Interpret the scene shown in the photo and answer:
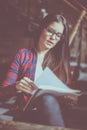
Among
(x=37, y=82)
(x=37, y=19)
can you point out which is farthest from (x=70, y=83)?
(x=37, y=19)

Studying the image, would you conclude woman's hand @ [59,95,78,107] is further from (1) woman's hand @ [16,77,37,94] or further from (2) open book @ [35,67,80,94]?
(1) woman's hand @ [16,77,37,94]

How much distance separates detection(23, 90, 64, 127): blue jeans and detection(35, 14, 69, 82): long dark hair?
313mm

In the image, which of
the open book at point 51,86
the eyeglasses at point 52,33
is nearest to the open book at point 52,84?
the open book at point 51,86

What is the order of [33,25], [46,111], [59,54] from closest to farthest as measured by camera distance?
[46,111] → [59,54] → [33,25]

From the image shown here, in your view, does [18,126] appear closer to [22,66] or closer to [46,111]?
[46,111]

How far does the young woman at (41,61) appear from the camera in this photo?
11.1 feet

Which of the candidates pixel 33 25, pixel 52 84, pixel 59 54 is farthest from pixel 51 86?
pixel 33 25

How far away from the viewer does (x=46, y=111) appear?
3324 mm

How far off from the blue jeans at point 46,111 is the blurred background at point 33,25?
431 millimetres

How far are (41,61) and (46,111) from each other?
64cm

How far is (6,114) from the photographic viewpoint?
3.53 meters

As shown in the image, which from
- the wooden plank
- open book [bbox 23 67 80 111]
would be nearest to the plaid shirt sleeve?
open book [bbox 23 67 80 111]

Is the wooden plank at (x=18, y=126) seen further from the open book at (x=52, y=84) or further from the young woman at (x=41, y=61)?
the open book at (x=52, y=84)

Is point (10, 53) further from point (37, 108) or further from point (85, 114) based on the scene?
point (85, 114)
